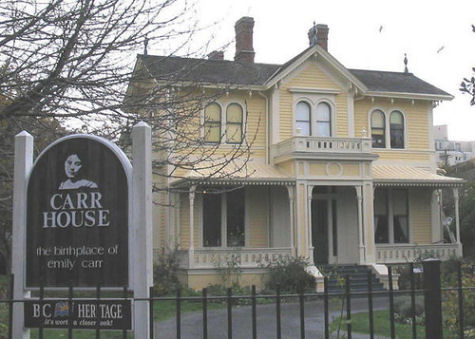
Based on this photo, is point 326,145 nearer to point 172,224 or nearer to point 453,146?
point 172,224

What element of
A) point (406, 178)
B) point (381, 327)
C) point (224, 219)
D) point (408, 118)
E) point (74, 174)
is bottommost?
point (381, 327)

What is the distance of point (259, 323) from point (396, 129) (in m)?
15.3

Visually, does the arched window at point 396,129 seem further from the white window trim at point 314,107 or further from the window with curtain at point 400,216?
the white window trim at point 314,107

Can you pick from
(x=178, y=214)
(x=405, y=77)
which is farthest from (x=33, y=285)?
(x=405, y=77)

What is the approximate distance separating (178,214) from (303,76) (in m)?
7.68

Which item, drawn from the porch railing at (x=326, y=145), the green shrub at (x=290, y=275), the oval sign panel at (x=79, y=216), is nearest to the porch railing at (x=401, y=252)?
the green shrub at (x=290, y=275)

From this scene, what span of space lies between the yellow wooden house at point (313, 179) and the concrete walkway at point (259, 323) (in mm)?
4027

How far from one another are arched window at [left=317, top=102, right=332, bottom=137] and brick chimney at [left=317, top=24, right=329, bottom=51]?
173 inches

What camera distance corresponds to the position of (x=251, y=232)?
87.6 feet

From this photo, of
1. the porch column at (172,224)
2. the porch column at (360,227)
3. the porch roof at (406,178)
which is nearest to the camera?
the porch column at (172,224)

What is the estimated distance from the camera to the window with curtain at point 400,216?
29.0 meters

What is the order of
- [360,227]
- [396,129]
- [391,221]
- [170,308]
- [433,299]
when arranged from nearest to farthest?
[433,299] → [170,308] → [360,227] → [391,221] → [396,129]

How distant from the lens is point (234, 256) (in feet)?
78.4

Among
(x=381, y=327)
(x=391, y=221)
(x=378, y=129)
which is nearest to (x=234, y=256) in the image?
(x=391, y=221)
